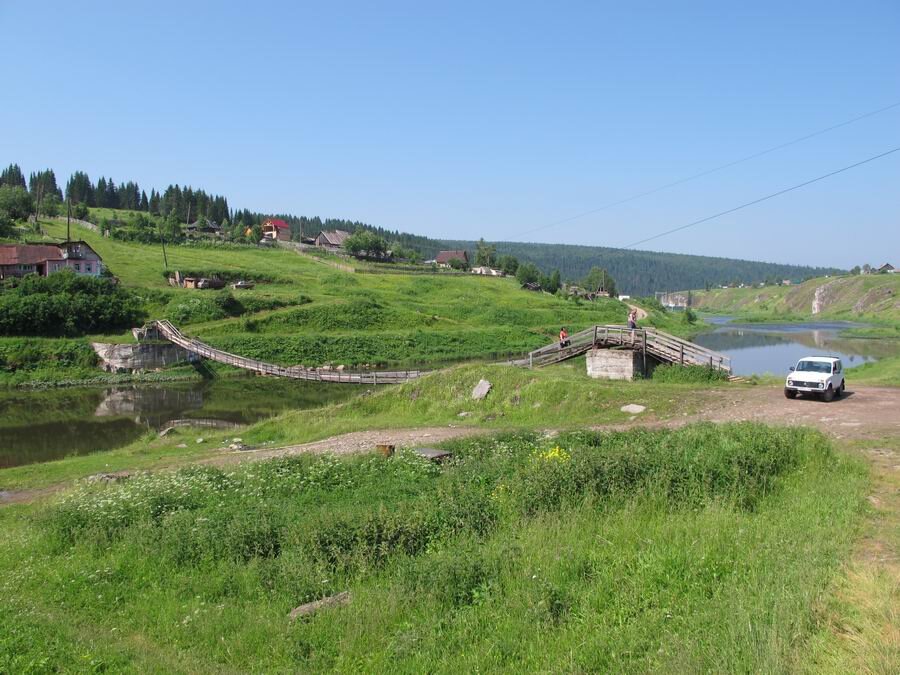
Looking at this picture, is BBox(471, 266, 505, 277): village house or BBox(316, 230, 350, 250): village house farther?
BBox(316, 230, 350, 250): village house

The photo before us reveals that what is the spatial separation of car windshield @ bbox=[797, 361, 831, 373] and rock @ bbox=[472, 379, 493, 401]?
1155 centimetres

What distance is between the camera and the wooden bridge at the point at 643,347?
A: 1150 inches

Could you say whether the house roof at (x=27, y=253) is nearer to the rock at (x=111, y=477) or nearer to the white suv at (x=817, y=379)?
the rock at (x=111, y=477)

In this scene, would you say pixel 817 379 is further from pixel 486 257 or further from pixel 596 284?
pixel 596 284

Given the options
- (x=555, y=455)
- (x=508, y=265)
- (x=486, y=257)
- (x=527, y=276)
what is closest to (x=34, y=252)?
(x=555, y=455)

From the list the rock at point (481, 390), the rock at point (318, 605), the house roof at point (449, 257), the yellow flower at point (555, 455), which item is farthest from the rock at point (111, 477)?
the house roof at point (449, 257)

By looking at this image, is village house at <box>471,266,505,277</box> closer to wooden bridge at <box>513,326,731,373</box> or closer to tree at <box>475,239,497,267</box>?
tree at <box>475,239,497,267</box>

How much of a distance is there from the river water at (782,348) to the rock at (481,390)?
28057mm

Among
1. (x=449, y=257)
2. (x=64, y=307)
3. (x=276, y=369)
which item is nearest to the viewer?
(x=276, y=369)

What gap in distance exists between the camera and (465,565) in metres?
8.73

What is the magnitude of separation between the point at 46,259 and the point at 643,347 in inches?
2778

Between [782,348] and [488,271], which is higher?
[488,271]

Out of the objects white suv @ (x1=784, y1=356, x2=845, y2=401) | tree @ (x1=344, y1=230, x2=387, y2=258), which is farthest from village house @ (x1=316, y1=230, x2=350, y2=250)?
white suv @ (x1=784, y1=356, x2=845, y2=401)

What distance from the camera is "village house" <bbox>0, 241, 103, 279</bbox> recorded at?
71562 millimetres
